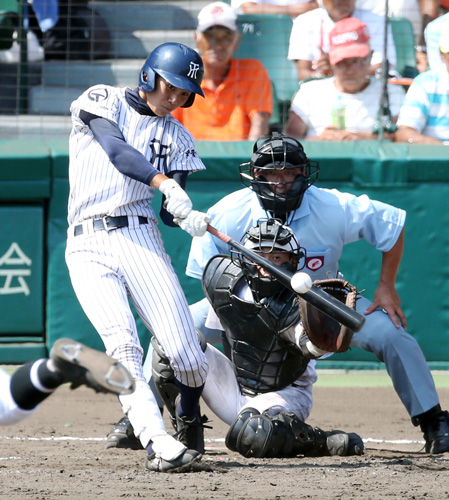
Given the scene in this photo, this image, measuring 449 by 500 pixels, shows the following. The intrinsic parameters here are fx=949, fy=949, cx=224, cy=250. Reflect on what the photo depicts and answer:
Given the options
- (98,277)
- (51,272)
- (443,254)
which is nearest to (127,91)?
(98,277)

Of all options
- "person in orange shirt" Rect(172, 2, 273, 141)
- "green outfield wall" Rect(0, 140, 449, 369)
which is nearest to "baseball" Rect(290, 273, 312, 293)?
"green outfield wall" Rect(0, 140, 449, 369)

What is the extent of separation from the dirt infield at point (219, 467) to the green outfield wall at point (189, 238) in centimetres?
78

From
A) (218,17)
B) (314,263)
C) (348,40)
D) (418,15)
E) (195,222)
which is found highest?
(418,15)

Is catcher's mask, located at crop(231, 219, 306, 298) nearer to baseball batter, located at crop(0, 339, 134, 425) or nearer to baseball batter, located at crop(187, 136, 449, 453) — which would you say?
baseball batter, located at crop(187, 136, 449, 453)

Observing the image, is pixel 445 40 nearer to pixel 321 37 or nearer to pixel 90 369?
pixel 321 37

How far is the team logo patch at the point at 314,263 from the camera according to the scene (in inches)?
171

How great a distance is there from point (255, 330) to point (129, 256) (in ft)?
2.17

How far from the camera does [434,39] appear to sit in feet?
21.3

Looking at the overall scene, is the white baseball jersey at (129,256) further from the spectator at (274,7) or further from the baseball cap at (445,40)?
the spectator at (274,7)

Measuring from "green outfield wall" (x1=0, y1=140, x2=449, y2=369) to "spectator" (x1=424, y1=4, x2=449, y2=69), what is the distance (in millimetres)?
801

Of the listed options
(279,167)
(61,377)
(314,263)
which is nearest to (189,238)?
(314,263)

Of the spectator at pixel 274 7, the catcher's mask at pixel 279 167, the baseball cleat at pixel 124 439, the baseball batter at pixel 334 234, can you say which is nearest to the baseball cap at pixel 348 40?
the spectator at pixel 274 7

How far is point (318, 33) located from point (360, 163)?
1.24 metres

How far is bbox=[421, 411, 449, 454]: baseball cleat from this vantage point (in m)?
4.09
